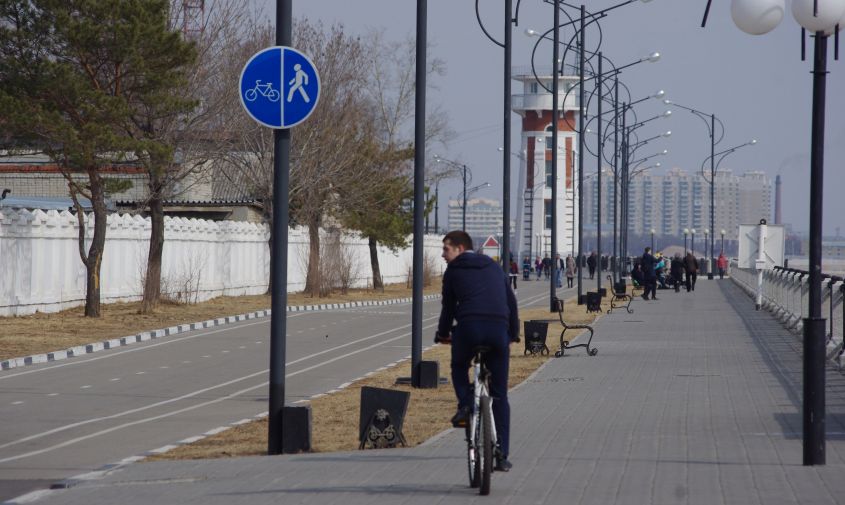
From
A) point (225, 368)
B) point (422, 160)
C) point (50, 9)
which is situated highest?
point (50, 9)

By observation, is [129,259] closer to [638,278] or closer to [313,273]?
[313,273]

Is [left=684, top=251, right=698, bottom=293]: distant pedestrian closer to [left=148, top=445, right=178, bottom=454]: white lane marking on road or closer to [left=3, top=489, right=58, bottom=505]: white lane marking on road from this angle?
[left=148, top=445, right=178, bottom=454]: white lane marking on road

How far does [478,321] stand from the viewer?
974 cm

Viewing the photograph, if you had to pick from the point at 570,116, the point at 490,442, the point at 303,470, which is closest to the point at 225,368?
the point at 303,470

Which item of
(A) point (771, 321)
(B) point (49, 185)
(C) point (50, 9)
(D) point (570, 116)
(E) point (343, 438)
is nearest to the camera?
(E) point (343, 438)

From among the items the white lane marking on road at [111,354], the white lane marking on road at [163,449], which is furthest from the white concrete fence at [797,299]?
the white lane marking on road at [111,354]

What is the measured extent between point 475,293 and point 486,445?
3.74 feet

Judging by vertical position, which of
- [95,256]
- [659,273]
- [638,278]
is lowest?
[638,278]

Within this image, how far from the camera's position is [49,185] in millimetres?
62062

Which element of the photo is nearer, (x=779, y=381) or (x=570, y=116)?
(x=779, y=381)

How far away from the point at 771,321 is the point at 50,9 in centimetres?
1841

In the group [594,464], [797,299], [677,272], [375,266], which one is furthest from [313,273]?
[594,464]

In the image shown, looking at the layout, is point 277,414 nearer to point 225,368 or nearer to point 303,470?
point 303,470

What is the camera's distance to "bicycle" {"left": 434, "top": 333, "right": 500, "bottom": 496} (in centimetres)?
906
